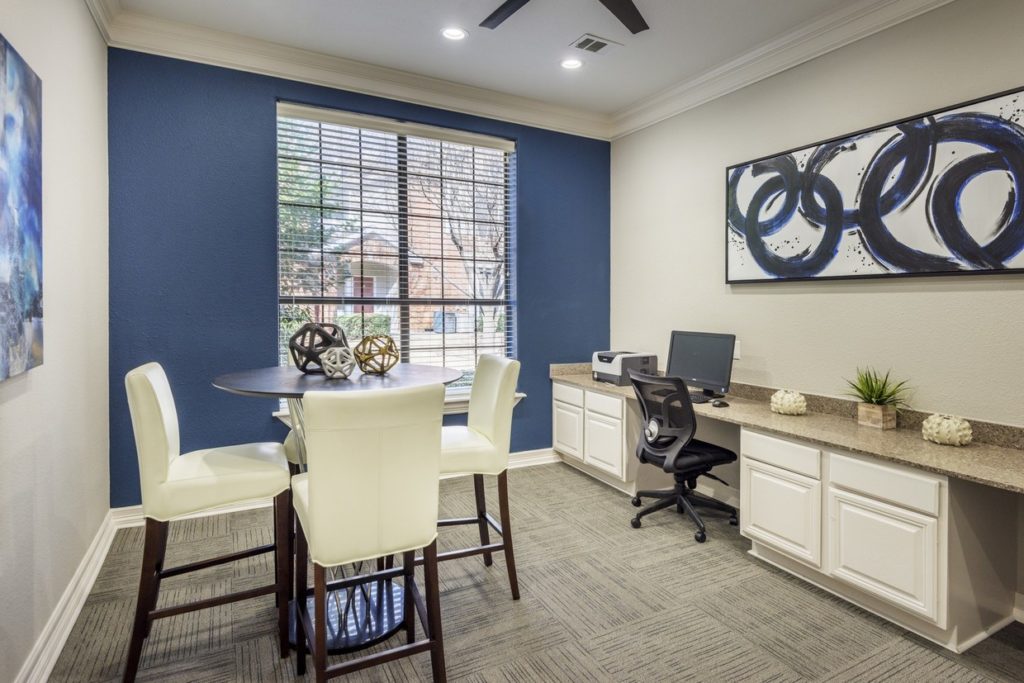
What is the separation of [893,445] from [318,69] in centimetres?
382

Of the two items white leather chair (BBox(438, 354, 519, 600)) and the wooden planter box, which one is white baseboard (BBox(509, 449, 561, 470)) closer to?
white leather chair (BBox(438, 354, 519, 600))

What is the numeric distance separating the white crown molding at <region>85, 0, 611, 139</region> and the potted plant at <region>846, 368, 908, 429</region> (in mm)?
2943

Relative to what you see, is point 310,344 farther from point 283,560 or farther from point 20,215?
point 20,215

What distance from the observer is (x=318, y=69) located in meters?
3.54

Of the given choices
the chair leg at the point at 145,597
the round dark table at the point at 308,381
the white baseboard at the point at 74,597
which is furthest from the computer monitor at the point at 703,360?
the chair leg at the point at 145,597

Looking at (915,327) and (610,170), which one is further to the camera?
(610,170)

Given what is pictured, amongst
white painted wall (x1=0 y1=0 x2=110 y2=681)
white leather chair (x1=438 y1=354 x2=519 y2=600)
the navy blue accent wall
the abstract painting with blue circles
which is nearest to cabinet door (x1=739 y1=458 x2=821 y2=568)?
the abstract painting with blue circles

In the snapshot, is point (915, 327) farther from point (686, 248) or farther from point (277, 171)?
point (277, 171)

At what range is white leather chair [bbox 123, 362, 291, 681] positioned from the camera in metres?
1.82

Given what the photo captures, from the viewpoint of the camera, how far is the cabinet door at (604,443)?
371 cm

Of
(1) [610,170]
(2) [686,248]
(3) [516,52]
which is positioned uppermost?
(3) [516,52]

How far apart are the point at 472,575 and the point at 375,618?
0.56 metres

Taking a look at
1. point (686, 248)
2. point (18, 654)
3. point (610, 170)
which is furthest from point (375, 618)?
point (610, 170)

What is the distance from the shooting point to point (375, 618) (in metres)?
2.21
